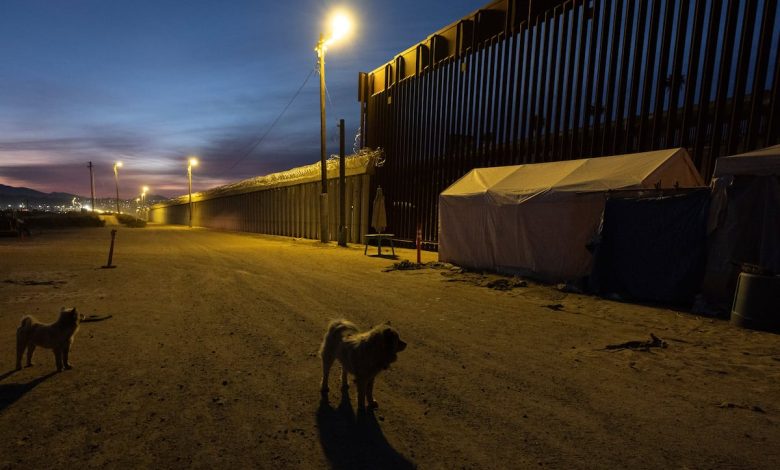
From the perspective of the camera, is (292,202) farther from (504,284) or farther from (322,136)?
(504,284)

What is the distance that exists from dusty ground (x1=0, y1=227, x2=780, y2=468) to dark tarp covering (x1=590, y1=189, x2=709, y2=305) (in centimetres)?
80

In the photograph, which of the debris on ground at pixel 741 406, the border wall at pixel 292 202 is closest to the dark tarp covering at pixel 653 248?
the debris on ground at pixel 741 406

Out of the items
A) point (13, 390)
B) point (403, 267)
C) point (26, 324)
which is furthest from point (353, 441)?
point (403, 267)

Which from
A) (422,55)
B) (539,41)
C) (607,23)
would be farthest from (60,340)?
(422,55)

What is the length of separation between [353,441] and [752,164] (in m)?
7.54

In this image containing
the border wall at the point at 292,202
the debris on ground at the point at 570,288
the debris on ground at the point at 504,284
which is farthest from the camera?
the border wall at the point at 292,202

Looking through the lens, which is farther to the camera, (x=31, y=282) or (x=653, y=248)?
(x=31, y=282)

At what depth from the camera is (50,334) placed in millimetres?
3744

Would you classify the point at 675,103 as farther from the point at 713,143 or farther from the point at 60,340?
the point at 60,340

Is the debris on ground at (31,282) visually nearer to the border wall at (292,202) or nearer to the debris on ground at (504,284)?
the debris on ground at (504,284)

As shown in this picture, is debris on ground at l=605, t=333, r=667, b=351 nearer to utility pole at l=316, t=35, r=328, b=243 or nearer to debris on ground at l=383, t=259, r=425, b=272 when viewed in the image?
debris on ground at l=383, t=259, r=425, b=272

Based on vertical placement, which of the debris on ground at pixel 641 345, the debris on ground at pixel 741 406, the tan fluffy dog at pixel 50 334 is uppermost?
the tan fluffy dog at pixel 50 334

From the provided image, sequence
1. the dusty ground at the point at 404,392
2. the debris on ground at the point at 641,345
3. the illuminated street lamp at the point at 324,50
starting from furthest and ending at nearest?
1. the illuminated street lamp at the point at 324,50
2. the debris on ground at the point at 641,345
3. the dusty ground at the point at 404,392

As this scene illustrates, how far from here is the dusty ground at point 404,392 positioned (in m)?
2.66
